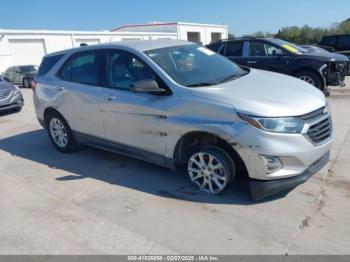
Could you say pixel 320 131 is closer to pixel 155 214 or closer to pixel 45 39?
pixel 155 214

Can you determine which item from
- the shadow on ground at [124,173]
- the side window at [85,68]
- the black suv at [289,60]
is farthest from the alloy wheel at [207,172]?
the black suv at [289,60]

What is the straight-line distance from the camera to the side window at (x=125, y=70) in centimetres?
443

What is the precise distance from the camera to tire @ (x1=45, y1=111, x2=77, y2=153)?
5898 mm

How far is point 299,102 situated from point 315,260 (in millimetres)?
1588

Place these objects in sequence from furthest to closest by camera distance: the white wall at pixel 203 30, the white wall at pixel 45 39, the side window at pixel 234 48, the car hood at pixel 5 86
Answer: the white wall at pixel 203 30 → the white wall at pixel 45 39 → the car hood at pixel 5 86 → the side window at pixel 234 48

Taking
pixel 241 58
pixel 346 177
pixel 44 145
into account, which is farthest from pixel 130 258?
pixel 241 58

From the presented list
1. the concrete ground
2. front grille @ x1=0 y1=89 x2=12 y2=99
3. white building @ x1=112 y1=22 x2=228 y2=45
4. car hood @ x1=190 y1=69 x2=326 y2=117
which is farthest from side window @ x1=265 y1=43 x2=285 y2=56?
white building @ x1=112 y1=22 x2=228 y2=45

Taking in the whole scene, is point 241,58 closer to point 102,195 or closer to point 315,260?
point 102,195

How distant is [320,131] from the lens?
147 inches

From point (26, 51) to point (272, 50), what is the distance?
21.9 metres

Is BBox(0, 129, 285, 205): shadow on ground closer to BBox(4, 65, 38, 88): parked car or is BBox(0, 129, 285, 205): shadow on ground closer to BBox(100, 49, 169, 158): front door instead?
BBox(100, 49, 169, 158): front door

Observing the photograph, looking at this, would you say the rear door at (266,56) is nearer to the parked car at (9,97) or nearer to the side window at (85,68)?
the side window at (85,68)

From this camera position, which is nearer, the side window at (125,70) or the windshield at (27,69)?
the side window at (125,70)

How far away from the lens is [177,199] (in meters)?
4.09
